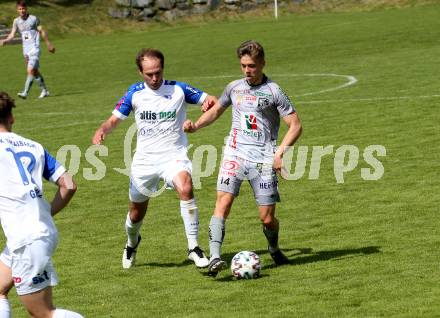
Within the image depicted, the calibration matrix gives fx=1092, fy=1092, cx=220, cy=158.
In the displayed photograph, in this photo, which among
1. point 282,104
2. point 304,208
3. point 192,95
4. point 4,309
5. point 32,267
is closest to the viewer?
point 32,267

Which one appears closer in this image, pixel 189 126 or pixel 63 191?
pixel 63 191

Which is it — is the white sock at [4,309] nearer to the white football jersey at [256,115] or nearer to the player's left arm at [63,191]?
the player's left arm at [63,191]

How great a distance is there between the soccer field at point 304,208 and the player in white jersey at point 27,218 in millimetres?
2455

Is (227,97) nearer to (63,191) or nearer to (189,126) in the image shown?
(189,126)

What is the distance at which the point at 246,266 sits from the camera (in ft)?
38.9

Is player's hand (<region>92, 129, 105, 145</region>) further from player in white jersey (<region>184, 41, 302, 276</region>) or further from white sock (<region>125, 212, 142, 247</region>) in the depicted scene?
white sock (<region>125, 212, 142, 247</region>)

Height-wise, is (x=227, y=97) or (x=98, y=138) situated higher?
(x=227, y=97)

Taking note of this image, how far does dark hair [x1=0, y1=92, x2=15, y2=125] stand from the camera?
27.4 ft

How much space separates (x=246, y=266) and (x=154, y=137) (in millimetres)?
2061

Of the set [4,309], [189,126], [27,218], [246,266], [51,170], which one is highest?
[189,126]

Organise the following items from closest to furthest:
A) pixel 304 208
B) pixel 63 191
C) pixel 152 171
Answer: pixel 63 191
pixel 152 171
pixel 304 208

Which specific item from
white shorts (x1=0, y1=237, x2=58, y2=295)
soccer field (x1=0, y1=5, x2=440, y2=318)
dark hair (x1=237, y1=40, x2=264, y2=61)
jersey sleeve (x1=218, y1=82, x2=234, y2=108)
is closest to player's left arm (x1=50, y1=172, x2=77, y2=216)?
white shorts (x1=0, y1=237, x2=58, y2=295)

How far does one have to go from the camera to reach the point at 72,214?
54.2 feet

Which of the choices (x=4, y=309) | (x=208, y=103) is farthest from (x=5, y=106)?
(x=208, y=103)
